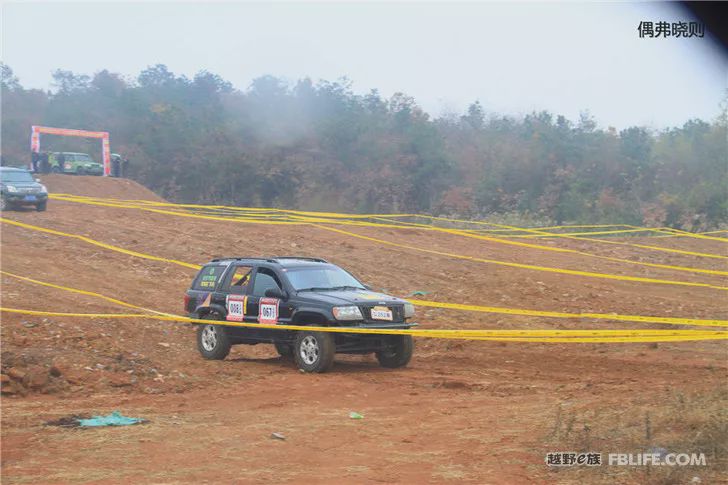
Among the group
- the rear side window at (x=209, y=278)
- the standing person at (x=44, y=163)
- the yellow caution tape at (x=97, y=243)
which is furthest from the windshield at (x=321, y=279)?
the standing person at (x=44, y=163)

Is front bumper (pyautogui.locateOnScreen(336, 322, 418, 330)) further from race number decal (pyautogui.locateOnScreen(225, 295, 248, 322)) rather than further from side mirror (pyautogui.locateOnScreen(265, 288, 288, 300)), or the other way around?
race number decal (pyautogui.locateOnScreen(225, 295, 248, 322))

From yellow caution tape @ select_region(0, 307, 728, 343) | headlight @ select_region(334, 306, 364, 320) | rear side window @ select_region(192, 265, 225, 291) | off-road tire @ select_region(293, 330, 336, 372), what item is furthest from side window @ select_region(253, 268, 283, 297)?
headlight @ select_region(334, 306, 364, 320)

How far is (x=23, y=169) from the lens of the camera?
29.1 m

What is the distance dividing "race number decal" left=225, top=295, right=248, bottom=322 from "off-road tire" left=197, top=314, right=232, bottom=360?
0.89ft

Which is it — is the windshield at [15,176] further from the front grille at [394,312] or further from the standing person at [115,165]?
the front grille at [394,312]

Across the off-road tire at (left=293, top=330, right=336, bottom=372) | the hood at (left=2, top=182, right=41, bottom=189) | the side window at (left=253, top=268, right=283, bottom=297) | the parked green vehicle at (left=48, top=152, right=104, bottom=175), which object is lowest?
the off-road tire at (left=293, top=330, right=336, bottom=372)

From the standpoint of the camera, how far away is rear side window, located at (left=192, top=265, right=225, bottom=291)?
14.0 metres

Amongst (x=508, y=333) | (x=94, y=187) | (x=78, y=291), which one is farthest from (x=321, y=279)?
(x=94, y=187)

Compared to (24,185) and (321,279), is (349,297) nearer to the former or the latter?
(321,279)

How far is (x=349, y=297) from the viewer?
41.2 feet

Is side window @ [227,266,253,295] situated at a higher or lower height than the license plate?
higher

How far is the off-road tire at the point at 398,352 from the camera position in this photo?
1282 centimetres

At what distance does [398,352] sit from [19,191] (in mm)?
19279

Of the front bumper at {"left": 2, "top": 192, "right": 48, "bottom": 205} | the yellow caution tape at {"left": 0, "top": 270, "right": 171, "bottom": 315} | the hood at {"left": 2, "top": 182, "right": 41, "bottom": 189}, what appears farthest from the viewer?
the hood at {"left": 2, "top": 182, "right": 41, "bottom": 189}
